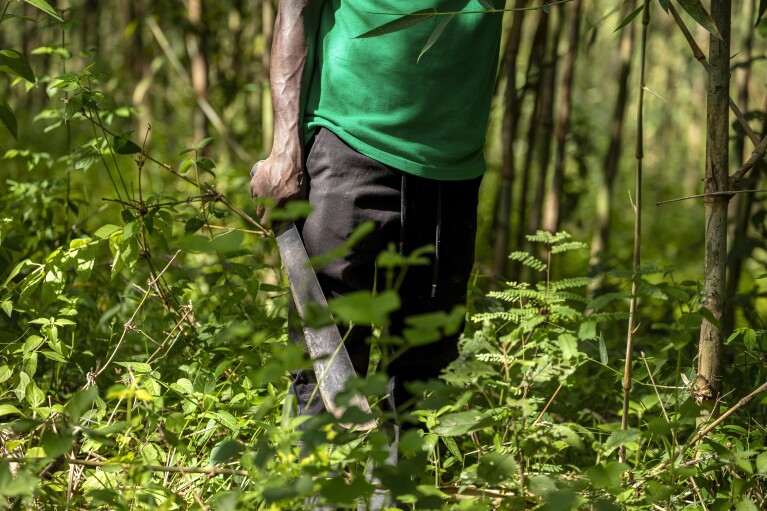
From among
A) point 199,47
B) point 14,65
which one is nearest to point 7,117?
point 14,65

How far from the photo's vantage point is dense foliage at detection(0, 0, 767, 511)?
138cm

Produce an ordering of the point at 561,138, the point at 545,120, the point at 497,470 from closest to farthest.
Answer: the point at 497,470 → the point at 561,138 → the point at 545,120

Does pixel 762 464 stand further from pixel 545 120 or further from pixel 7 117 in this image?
pixel 545 120

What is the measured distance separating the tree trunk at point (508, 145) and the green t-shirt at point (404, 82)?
4.47ft

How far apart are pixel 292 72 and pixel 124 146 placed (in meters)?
0.59

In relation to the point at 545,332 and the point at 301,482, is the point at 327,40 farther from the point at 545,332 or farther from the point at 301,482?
the point at 301,482

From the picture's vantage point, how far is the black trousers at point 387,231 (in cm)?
181

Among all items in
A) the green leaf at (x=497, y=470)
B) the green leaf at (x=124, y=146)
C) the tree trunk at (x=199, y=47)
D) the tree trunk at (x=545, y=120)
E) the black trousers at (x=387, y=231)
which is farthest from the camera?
the tree trunk at (x=199, y=47)

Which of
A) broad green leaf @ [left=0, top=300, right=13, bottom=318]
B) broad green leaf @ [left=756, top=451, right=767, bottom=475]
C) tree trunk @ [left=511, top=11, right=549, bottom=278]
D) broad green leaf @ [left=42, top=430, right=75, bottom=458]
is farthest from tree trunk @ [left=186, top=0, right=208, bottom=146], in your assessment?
broad green leaf @ [left=756, top=451, right=767, bottom=475]

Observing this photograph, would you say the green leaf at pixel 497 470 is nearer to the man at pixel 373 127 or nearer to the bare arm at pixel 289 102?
the man at pixel 373 127

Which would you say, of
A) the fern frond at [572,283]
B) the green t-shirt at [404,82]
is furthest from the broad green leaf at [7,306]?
the fern frond at [572,283]

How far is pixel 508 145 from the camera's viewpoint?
3.50 meters

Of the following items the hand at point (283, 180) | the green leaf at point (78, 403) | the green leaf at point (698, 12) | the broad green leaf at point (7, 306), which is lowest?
the green leaf at point (78, 403)

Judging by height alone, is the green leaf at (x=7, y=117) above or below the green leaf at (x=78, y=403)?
above
